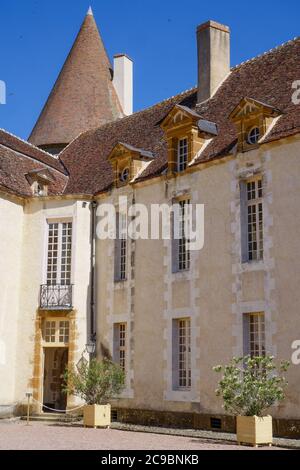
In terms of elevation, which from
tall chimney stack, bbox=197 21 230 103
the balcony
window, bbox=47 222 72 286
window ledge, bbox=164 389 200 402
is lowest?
window ledge, bbox=164 389 200 402

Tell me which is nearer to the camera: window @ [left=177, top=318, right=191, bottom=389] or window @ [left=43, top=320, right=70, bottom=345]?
window @ [left=177, top=318, right=191, bottom=389]

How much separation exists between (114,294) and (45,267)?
91.1 inches

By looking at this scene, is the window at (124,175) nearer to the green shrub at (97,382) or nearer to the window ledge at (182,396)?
the green shrub at (97,382)

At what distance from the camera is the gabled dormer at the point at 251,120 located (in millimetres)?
16406

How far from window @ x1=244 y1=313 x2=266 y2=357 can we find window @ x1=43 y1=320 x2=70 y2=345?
622 centimetres

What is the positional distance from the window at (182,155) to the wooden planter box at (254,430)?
761cm

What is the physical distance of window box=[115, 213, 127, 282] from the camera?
1986 cm

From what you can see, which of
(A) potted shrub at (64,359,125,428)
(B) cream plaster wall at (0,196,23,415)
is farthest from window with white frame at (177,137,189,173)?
(A) potted shrub at (64,359,125,428)

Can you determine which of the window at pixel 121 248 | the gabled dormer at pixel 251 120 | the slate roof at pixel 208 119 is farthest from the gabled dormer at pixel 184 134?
the window at pixel 121 248

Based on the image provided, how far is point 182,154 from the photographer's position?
1862 cm

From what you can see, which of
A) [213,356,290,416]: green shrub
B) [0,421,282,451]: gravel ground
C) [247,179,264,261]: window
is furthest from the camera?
[247,179,264,261]: window

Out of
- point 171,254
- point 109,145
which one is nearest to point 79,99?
point 109,145

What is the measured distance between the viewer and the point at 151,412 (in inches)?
695

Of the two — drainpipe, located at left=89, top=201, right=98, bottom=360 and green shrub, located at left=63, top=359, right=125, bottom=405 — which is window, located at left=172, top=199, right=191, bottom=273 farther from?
drainpipe, located at left=89, top=201, right=98, bottom=360
